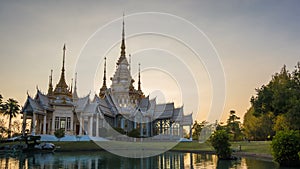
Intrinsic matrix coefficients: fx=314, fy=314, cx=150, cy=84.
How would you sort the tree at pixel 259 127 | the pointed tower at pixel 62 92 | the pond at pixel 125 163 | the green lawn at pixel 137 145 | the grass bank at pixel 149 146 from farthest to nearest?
the pointed tower at pixel 62 92, the tree at pixel 259 127, the green lawn at pixel 137 145, the grass bank at pixel 149 146, the pond at pixel 125 163

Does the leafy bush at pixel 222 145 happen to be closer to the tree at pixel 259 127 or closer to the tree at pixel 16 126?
the tree at pixel 259 127

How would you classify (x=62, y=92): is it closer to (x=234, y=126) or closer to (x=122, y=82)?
(x=122, y=82)

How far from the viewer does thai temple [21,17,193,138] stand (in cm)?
4734

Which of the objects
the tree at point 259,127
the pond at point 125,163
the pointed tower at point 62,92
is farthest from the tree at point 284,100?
the pointed tower at point 62,92

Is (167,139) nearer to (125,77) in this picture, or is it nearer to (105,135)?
(105,135)

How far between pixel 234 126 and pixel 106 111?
25.9m

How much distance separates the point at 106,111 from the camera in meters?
54.0

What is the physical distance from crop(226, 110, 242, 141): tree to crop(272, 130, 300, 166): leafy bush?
1598 inches

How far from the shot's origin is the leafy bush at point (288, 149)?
17859mm

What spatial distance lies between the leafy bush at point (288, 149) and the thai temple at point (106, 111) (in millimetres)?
33477

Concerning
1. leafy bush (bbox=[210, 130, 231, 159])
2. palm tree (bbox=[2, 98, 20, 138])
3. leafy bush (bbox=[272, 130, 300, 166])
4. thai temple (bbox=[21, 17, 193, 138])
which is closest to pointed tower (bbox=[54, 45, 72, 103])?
thai temple (bbox=[21, 17, 193, 138])

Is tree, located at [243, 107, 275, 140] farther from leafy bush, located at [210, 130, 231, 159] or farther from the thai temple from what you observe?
leafy bush, located at [210, 130, 231, 159]

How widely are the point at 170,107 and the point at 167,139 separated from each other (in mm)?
8690

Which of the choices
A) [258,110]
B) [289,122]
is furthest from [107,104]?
[289,122]
